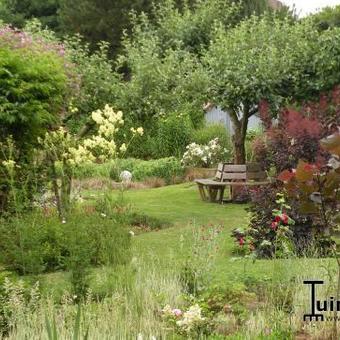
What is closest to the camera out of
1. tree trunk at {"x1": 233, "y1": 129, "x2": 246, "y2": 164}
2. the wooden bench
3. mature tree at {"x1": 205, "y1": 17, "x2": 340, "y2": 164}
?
mature tree at {"x1": 205, "y1": 17, "x2": 340, "y2": 164}

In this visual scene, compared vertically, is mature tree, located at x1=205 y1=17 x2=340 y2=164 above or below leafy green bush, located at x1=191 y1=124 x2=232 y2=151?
above

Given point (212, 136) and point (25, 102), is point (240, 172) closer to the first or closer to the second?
point (25, 102)

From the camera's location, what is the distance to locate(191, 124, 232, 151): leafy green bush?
20.2m

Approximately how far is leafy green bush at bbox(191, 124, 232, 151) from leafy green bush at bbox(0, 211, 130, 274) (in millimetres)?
11890

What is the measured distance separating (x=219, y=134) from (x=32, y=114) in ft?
40.8

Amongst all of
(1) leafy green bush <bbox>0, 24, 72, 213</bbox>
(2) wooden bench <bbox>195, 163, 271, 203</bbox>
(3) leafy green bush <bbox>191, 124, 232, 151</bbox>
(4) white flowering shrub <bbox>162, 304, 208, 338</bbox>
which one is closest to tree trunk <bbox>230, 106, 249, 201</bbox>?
(2) wooden bench <bbox>195, 163, 271, 203</bbox>

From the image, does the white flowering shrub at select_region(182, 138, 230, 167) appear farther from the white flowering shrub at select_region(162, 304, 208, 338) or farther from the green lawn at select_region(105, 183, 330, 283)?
the white flowering shrub at select_region(162, 304, 208, 338)

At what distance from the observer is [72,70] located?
11.1 m

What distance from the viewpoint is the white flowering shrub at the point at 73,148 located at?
25.7 ft

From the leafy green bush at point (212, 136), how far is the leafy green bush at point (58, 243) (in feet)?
39.0

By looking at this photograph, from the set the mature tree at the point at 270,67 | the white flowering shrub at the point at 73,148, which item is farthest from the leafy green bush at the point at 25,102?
the mature tree at the point at 270,67

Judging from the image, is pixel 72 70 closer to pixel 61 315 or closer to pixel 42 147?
pixel 42 147

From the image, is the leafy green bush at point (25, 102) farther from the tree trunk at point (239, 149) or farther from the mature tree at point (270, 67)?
the tree trunk at point (239, 149)

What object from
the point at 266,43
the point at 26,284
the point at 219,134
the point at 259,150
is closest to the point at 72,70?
the point at 259,150
